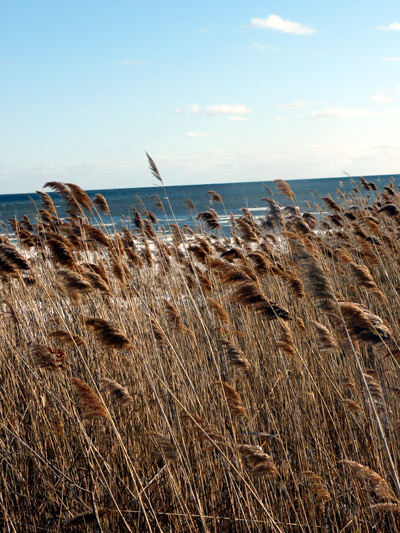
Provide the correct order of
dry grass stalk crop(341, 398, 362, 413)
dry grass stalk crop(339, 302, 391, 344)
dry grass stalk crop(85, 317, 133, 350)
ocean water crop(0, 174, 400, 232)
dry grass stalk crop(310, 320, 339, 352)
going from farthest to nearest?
ocean water crop(0, 174, 400, 232)
dry grass stalk crop(341, 398, 362, 413)
dry grass stalk crop(85, 317, 133, 350)
dry grass stalk crop(310, 320, 339, 352)
dry grass stalk crop(339, 302, 391, 344)

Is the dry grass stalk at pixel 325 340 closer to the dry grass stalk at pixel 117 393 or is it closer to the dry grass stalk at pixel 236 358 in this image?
the dry grass stalk at pixel 236 358

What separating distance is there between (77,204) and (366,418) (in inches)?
121

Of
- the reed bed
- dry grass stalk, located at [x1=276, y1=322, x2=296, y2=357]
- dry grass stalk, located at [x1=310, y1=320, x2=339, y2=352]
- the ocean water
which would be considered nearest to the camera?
the reed bed

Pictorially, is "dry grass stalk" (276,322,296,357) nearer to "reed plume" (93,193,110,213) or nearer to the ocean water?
the ocean water

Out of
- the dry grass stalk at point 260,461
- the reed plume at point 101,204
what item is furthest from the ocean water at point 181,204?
the dry grass stalk at point 260,461

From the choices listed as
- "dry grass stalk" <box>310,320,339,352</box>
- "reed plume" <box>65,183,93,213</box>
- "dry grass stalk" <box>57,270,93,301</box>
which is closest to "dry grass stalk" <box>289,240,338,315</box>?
"dry grass stalk" <box>310,320,339,352</box>

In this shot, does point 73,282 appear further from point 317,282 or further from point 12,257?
point 317,282

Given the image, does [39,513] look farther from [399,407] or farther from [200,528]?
[399,407]

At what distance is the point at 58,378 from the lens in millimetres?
3293

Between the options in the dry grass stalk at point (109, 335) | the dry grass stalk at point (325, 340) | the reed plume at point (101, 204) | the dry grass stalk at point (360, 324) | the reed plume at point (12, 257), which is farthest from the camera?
the reed plume at point (101, 204)

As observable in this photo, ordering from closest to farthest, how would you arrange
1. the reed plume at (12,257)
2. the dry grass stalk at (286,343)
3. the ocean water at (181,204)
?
the dry grass stalk at (286,343), the reed plume at (12,257), the ocean water at (181,204)

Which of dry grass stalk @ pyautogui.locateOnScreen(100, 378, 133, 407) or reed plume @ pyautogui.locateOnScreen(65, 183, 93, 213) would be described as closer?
dry grass stalk @ pyautogui.locateOnScreen(100, 378, 133, 407)

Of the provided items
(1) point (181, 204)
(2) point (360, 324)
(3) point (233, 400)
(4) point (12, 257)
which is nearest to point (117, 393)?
(3) point (233, 400)

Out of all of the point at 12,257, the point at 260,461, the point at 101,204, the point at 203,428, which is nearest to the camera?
the point at 260,461
